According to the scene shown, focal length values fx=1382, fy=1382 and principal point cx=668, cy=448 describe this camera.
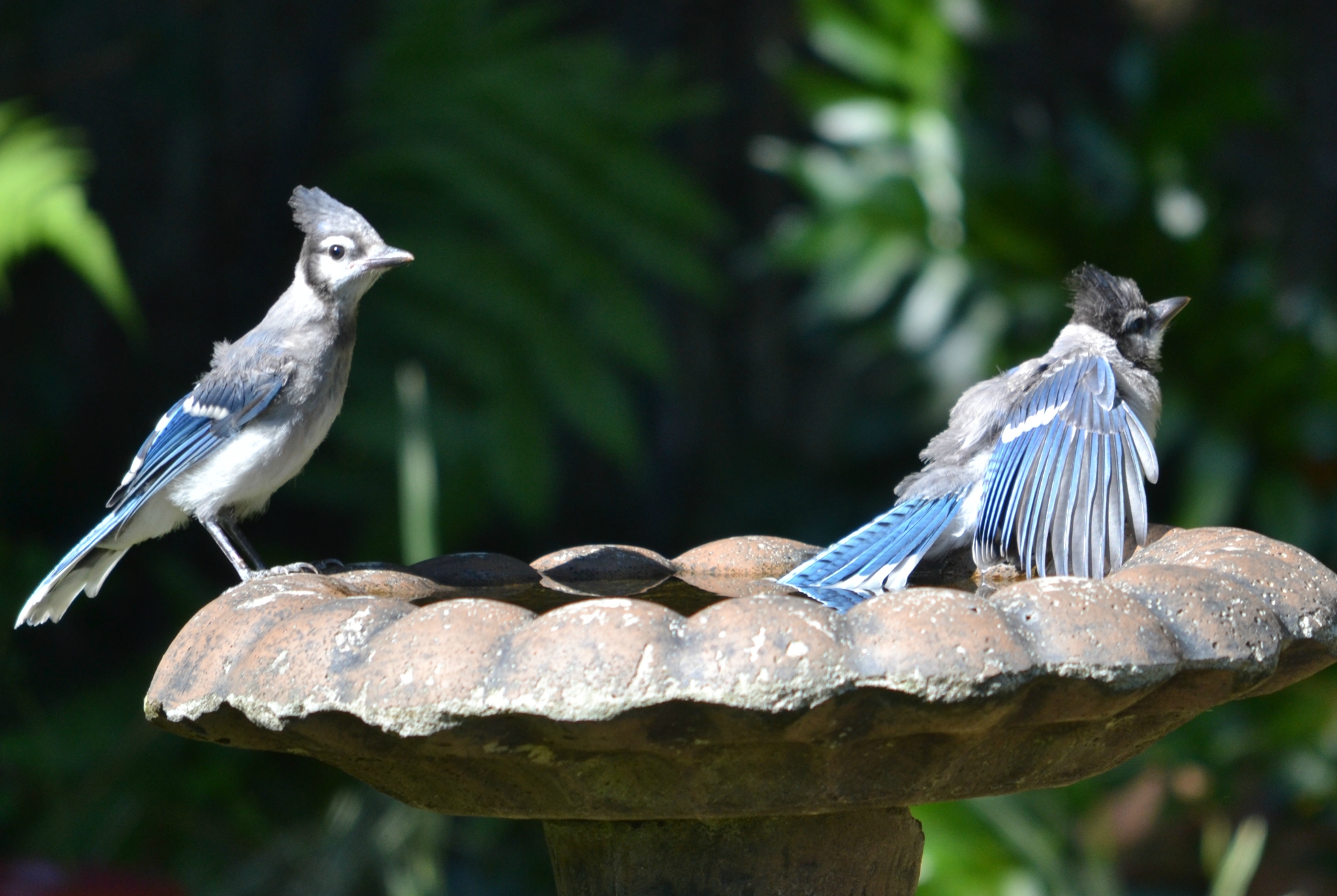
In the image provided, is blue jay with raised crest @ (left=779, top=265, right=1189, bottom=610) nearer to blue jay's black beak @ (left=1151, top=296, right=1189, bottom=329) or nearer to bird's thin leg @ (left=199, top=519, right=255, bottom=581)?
blue jay's black beak @ (left=1151, top=296, right=1189, bottom=329)

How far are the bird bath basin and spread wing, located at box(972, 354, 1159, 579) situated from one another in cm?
25

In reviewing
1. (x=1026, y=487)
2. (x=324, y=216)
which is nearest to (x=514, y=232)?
(x=324, y=216)

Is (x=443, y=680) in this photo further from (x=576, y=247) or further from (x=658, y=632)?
(x=576, y=247)

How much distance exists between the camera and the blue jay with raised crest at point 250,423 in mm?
2871

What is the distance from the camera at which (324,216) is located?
120 inches

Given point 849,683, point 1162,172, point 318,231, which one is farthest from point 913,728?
point 1162,172

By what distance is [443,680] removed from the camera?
158 centimetres

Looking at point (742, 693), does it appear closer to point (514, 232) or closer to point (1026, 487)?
point (1026, 487)

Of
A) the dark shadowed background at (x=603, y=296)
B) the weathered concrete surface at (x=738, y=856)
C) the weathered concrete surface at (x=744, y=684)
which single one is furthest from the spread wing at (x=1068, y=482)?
the dark shadowed background at (x=603, y=296)

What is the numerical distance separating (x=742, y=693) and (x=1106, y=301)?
194 cm

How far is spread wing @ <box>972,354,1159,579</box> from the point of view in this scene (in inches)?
94.3

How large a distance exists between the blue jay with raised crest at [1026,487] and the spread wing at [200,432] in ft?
4.17

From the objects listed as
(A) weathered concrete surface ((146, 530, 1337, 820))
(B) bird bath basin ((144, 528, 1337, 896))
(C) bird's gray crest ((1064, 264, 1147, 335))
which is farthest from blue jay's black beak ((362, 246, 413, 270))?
(C) bird's gray crest ((1064, 264, 1147, 335))

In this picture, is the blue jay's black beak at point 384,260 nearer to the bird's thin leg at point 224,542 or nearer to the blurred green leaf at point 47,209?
the bird's thin leg at point 224,542
